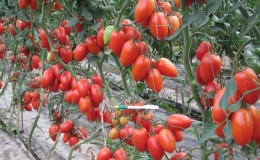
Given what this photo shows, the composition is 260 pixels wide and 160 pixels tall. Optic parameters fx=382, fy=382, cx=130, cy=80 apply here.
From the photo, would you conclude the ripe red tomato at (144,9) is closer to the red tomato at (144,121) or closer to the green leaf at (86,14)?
the red tomato at (144,121)

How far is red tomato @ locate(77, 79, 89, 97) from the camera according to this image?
5.05 feet

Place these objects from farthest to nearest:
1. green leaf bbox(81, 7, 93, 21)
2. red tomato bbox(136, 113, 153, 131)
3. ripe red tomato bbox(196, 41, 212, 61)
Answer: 1. green leaf bbox(81, 7, 93, 21)
2. red tomato bbox(136, 113, 153, 131)
3. ripe red tomato bbox(196, 41, 212, 61)

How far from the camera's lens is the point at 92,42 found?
1499 mm

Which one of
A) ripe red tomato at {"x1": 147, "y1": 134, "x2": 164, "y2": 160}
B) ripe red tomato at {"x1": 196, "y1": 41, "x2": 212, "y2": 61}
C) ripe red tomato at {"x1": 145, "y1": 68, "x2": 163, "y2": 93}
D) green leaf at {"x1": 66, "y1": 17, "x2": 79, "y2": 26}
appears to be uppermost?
green leaf at {"x1": 66, "y1": 17, "x2": 79, "y2": 26}

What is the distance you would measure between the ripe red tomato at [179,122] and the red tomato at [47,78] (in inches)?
28.4

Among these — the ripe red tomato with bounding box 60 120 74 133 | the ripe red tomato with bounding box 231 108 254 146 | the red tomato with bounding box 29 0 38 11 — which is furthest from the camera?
the ripe red tomato with bounding box 60 120 74 133

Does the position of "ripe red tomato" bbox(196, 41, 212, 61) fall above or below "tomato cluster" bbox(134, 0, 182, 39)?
below

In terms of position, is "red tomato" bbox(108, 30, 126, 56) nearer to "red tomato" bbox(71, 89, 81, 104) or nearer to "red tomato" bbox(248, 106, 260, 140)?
"red tomato" bbox(71, 89, 81, 104)

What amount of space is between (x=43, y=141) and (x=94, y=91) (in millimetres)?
1478

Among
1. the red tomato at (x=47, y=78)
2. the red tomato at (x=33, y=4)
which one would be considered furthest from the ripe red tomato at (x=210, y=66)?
the red tomato at (x=33, y=4)

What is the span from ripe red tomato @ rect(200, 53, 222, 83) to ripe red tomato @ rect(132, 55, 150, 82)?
0.22 metres

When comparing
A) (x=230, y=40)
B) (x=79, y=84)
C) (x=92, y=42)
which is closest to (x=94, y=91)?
(x=79, y=84)

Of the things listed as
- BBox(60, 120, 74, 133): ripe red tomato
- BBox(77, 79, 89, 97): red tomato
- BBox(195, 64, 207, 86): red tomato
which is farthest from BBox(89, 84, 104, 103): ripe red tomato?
BBox(195, 64, 207, 86): red tomato

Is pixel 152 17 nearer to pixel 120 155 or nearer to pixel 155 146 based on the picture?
pixel 155 146
